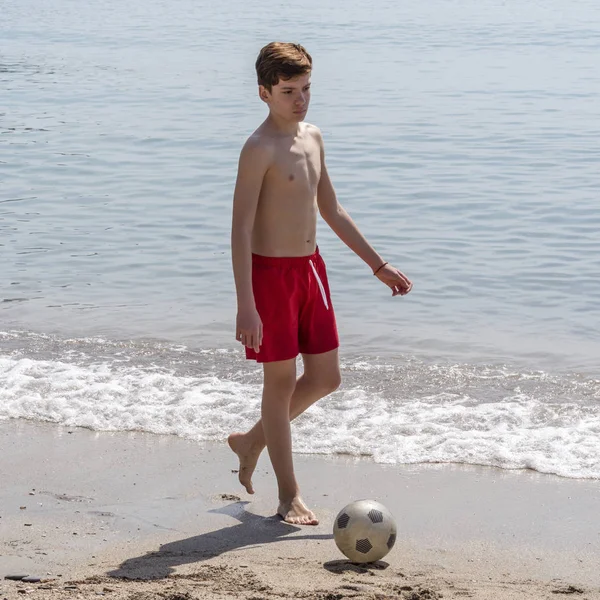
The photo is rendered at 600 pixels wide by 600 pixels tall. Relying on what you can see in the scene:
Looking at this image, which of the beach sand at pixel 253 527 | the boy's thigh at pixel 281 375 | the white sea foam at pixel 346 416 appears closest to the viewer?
the beach sand at pixel 253 527

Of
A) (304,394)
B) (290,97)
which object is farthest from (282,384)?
(290,97)

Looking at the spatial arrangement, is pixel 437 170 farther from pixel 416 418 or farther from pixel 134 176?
pixel 416 418

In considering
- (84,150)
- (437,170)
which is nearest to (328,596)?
(437,170)

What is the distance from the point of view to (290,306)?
175 inches

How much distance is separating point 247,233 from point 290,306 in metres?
0.33

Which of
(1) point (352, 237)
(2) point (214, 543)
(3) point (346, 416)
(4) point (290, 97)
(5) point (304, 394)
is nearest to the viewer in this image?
(2) point (214, 543)

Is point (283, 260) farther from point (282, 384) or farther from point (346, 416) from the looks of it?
point (346, 416)

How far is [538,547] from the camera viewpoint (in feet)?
13.9

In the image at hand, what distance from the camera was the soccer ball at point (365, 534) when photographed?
13.0ft

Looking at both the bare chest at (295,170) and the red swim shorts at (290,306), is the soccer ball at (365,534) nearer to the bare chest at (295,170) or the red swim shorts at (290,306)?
the red swim shorts at (290,306)

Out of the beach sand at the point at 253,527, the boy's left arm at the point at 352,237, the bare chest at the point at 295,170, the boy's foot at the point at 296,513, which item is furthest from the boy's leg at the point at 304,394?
the bare chest at the point at 295,170

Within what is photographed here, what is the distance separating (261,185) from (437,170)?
1039 centimetres

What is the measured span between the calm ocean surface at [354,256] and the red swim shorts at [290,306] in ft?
3.29

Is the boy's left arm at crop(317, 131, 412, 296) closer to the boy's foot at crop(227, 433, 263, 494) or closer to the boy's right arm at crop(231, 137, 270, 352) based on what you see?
the boy's right arm at crop(231, 137, 270, 352)
